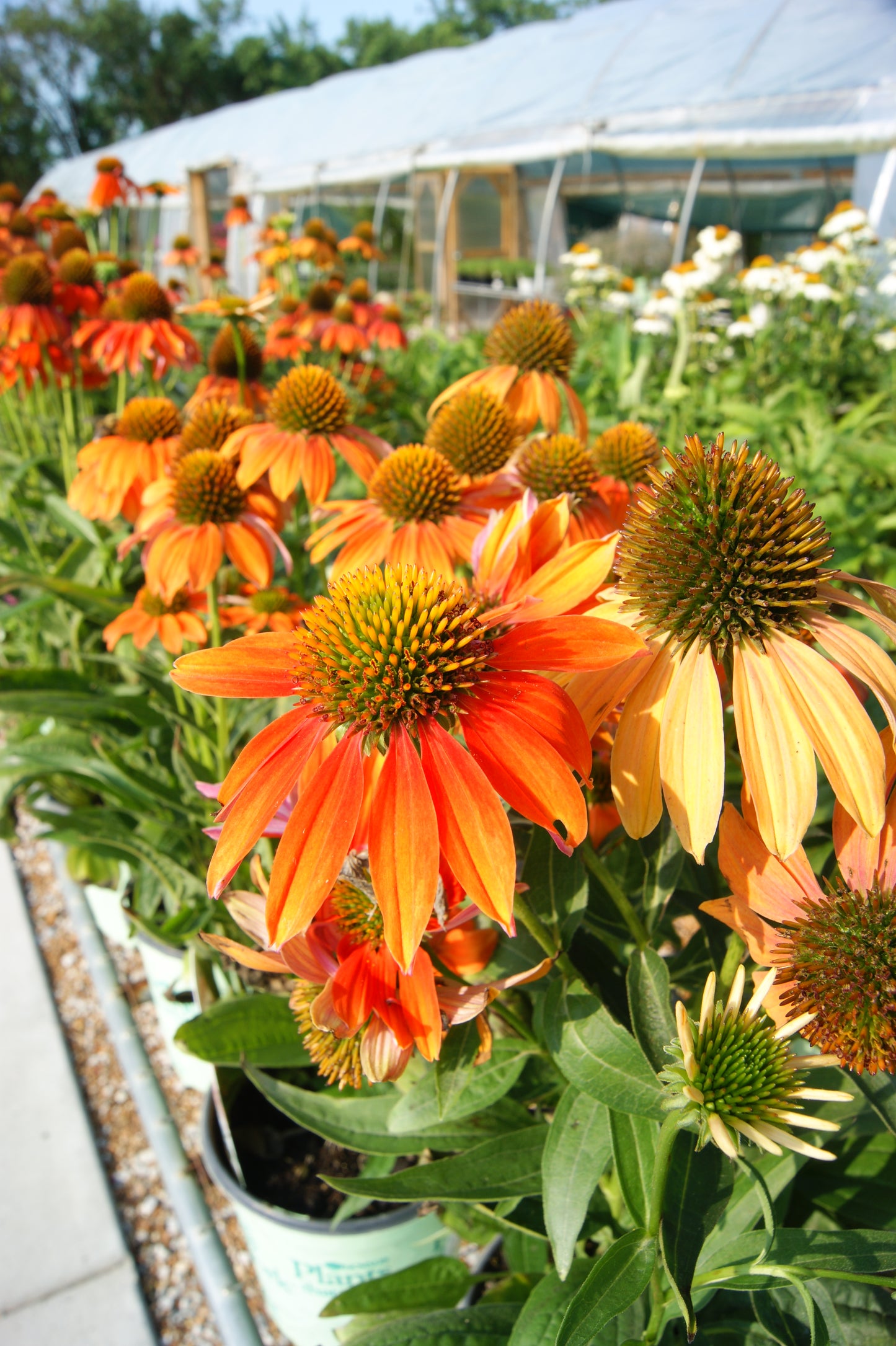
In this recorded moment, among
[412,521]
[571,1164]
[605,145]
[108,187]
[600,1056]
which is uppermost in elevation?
[605,145]

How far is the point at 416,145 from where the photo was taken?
1045cm

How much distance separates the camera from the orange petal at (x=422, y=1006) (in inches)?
25.6

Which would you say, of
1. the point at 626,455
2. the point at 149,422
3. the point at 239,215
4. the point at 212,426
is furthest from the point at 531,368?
the point at 239,215

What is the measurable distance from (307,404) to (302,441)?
7 cm

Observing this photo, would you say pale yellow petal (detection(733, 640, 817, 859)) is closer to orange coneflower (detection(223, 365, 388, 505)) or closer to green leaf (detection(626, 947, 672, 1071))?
green leaf (detection(626, 947, 672, 1071))

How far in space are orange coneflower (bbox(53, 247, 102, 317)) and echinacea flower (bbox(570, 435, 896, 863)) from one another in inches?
88.6

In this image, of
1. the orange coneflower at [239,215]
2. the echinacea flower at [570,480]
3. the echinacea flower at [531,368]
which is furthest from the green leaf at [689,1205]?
the orange coneflower at [239,215]

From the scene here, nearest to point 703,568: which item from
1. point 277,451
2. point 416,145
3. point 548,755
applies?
point 548,755

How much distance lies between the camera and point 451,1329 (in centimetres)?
90

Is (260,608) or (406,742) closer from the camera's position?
(406,742)

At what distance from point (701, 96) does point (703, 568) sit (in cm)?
889

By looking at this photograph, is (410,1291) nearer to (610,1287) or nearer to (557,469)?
(610,1287)

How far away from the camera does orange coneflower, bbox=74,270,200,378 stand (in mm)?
2062

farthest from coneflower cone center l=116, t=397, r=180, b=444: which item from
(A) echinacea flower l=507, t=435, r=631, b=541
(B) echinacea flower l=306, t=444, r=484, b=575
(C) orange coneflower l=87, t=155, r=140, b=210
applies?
(C) orange coneflower l=87, t=155, r=140, b=210
